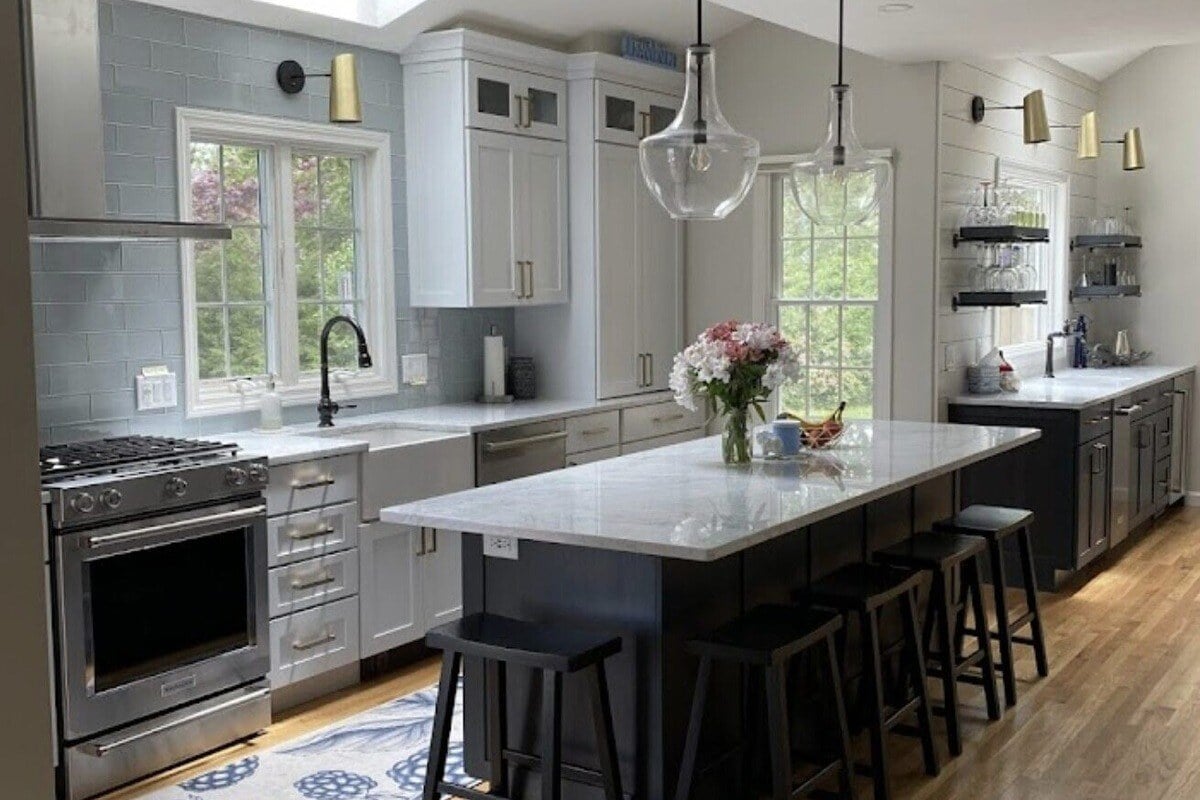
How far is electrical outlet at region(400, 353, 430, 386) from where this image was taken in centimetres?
579

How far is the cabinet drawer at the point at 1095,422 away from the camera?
6043mm

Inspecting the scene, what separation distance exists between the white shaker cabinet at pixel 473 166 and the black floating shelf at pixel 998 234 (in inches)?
81.9

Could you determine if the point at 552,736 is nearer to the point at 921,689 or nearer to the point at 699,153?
the point at 921,689

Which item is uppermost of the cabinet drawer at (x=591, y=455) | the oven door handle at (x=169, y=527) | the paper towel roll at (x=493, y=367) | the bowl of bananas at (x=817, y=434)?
the paper towel roll at (x=493, y=367)

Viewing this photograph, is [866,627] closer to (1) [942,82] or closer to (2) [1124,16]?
(2) [1124,16]

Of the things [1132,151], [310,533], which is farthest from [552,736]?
[1132,151]

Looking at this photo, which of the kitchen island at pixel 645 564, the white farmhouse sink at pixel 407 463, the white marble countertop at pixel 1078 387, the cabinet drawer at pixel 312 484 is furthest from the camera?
the white marble countertop at pixel 1078 387

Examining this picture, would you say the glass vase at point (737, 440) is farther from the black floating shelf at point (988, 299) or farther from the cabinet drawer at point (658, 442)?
the black floating shelf at point (988, 299)

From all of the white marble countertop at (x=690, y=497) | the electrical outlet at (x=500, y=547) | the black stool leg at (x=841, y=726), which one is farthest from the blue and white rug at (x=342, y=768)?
the black stool leg at (x=841, y=726)

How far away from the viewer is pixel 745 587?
3580 millimetres

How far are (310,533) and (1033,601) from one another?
2.60 metres

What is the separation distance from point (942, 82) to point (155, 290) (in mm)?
3776

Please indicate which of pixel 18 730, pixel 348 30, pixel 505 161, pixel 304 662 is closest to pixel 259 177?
pixel 348 30

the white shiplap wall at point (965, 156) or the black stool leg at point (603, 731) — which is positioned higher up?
the white shiplap wall at point (965, 156)
